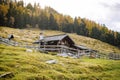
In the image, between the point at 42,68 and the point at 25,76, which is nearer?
the point at 25,76

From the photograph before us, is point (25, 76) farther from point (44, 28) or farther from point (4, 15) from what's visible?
point (44, 28)

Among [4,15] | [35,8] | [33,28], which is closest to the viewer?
[4,15]

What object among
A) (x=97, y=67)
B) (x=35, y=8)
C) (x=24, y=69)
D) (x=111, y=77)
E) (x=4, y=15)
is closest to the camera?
(x=24, y=69)

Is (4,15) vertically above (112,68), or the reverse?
(4,15)

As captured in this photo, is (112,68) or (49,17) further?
(49,17)

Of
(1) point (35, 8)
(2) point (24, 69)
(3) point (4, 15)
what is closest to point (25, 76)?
(2) point (24, 69)

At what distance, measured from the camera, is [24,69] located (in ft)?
88.2

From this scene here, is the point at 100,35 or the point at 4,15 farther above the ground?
the point at 4,15

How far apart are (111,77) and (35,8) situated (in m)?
169

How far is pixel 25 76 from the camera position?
24.0 metres

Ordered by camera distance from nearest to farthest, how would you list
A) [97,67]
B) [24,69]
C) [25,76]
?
[25,76], [24,69], [97,67]

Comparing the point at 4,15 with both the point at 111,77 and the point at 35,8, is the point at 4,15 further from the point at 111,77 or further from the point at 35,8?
the point at 111,77

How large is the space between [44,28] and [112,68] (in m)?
126

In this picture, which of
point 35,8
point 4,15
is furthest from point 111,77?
point 35,8
